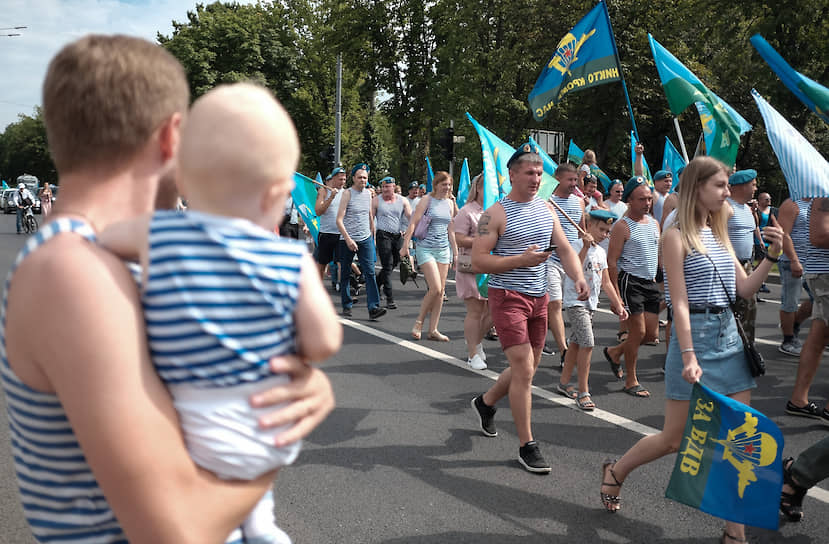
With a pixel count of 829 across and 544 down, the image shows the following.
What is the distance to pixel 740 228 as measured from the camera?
721 centimetres

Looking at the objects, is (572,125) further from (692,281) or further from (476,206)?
(692,281)

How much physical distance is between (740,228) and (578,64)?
3.64 meters

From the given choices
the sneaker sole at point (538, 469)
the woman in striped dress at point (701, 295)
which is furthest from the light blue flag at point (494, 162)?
the woman in striped dress at point (701, 295)

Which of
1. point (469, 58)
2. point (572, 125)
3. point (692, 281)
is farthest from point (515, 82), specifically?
point (692, 281)

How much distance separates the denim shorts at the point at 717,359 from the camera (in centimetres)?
351

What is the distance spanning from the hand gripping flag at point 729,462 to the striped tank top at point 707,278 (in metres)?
0.51

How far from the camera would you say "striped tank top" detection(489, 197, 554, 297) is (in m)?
4.71

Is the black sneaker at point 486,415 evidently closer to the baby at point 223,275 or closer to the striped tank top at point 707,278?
the striped tank top at point 707,278

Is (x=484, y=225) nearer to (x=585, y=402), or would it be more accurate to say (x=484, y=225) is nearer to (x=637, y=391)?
(x=585, y=402)

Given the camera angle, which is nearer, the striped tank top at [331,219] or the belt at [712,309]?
the belt at [712,309]

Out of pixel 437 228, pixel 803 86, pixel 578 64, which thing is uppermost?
pixel 578 64

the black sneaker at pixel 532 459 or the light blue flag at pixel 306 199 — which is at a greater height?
the light blue flag at pixel 306 199

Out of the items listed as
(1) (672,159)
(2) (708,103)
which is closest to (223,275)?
(2) (708,103)

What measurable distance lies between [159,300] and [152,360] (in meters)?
0.09
